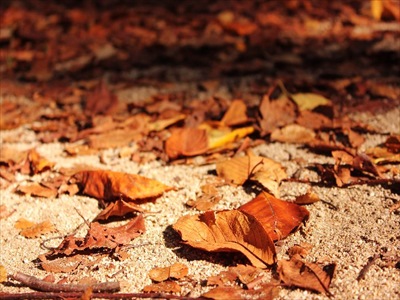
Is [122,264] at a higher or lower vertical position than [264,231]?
lower

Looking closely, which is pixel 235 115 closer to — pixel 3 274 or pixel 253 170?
pixel 253 170

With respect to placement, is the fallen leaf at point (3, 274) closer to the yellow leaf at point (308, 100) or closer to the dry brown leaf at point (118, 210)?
the dry brown leaf at point (118, 210)

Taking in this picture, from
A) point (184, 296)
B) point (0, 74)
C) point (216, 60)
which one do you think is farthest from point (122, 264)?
point (0, 74)

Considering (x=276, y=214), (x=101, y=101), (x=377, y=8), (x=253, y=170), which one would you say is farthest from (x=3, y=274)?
(x=377, y=8)

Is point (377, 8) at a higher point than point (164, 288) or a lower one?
higher

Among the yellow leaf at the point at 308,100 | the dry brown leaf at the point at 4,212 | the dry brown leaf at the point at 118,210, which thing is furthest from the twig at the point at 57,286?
the yellow leaf at the point at 308,100

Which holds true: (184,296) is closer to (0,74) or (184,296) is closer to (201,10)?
(0,74)
